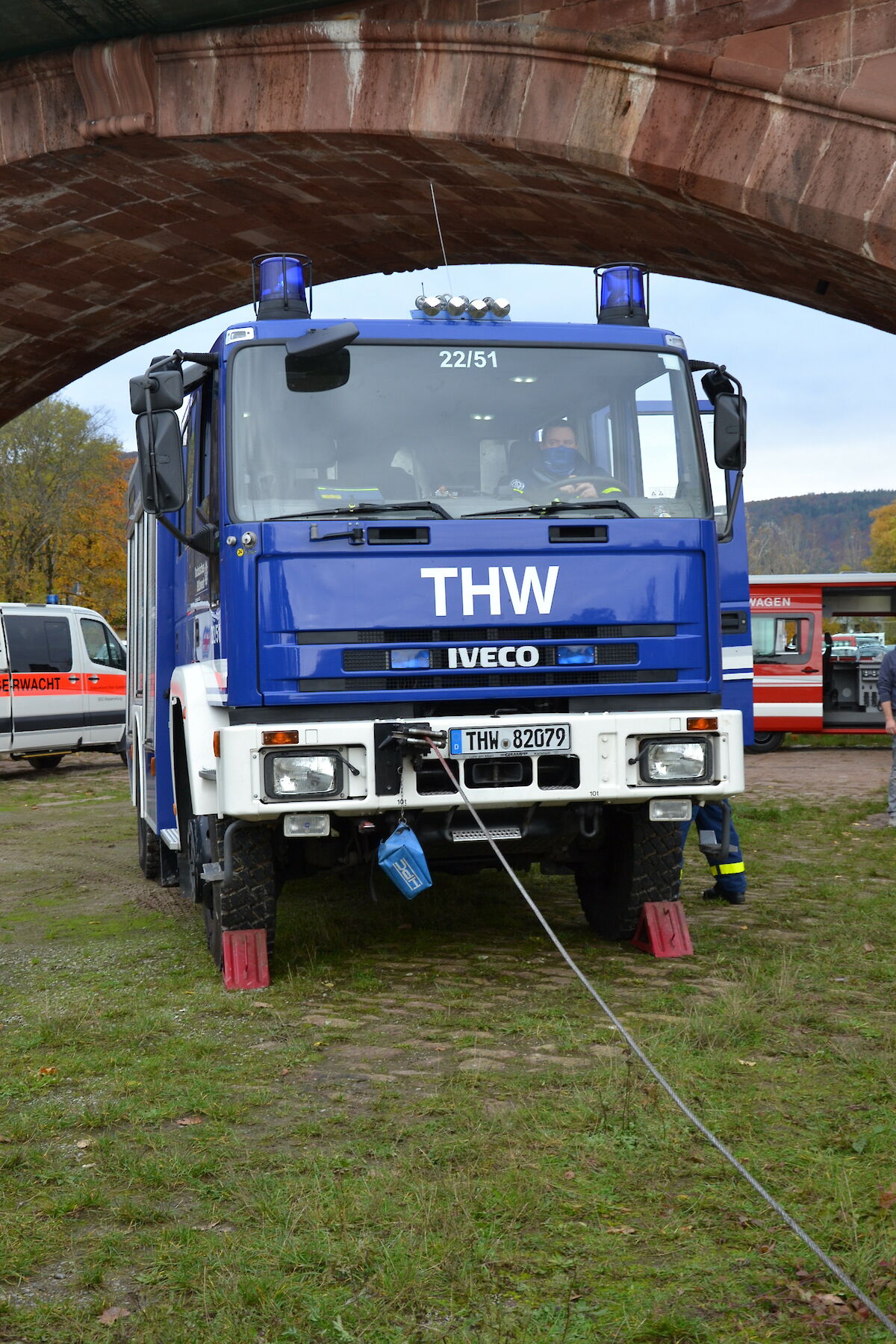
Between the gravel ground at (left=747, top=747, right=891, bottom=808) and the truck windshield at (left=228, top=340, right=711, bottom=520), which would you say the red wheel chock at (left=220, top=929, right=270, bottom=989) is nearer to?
the truck windshield at (left=228, top=340, right=711, bottom=520)

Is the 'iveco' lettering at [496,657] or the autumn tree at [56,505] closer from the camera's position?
the 'iveco' lettering at [496,657]

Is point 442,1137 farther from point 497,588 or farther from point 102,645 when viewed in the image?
point 102,645

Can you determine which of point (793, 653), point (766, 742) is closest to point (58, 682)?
point (766, 742)

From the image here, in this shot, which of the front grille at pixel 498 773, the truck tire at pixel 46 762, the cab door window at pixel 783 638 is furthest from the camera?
the cab door window at pixel 783 638

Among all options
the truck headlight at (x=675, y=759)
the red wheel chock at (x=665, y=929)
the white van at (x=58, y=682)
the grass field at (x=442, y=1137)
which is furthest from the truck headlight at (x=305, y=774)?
the white van at (x=58, y=682)

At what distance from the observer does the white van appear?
58.9 feet

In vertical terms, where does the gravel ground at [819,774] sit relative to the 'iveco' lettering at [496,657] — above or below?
below

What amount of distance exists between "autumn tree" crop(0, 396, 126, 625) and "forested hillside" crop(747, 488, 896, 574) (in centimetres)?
11337

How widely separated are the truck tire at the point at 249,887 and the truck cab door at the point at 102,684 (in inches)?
528

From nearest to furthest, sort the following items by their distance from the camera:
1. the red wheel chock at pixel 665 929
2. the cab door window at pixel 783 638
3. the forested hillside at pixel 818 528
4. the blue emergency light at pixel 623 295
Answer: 1. the red wheel chock at pixel 665 929
2. the blue emergency light at pixel 623 295
3. the cab door window at pixel 783 638
4. the forested hillside at pixel 818 528

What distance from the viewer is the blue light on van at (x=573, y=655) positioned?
19.5 ft

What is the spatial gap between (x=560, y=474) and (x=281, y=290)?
1.62 m

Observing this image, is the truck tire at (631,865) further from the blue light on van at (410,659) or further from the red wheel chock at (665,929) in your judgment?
the blue light on van at (410,659)

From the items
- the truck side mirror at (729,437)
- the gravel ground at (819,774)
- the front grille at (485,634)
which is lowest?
the gravel ground at (819,774)
